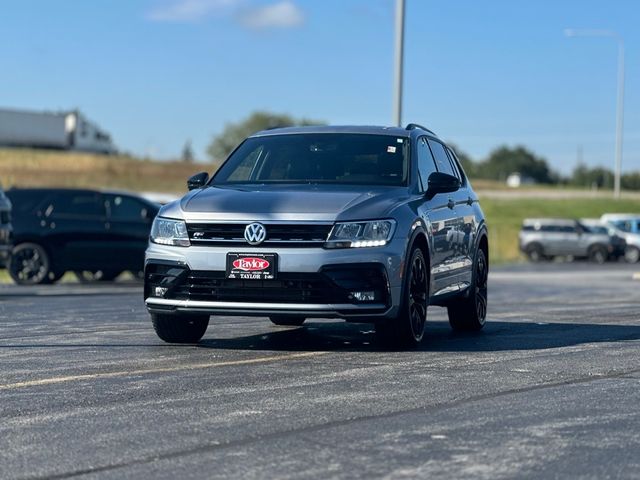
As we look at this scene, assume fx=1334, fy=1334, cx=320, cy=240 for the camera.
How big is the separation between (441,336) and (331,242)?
2.52m

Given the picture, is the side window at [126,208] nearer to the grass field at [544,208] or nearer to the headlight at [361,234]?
the headlight at [361,234]

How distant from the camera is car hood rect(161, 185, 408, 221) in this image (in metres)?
9.48

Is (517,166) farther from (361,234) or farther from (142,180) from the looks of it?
(361,234)

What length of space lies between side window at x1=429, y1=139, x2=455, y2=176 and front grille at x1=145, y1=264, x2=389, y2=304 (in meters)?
2.62

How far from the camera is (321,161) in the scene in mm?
10812

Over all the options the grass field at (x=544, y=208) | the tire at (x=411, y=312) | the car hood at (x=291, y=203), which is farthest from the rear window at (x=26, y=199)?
the grass field at (x=544, y=208)

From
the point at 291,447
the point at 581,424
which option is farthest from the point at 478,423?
the point at 291,447

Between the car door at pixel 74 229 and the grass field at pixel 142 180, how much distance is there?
48.3 meters

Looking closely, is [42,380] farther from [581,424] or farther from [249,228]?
[581,424]

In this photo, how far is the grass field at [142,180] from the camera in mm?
78900

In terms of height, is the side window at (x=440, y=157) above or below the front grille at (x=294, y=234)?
above

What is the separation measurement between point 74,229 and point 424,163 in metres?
13.5

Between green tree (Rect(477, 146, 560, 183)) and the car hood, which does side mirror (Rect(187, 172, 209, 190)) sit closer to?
the car hood

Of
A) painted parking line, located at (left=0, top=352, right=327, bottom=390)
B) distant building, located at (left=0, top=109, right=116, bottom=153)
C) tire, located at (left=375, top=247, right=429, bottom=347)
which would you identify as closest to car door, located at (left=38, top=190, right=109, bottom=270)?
tire, located at (left=375, top=247, right=429, bottom=347)
